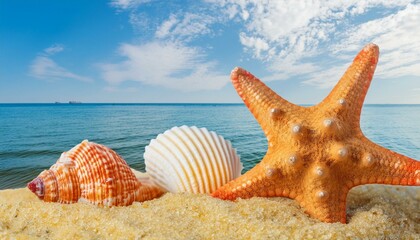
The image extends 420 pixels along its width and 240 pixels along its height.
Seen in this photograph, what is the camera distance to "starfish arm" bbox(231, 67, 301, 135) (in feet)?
9.80

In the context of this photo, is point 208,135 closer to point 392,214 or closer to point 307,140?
point 307,140

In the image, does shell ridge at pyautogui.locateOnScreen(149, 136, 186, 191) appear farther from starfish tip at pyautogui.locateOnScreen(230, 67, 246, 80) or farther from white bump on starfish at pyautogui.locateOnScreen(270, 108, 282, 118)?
white bump on starfish at pyautogui.locateOnScreen(270, 108, 282, 118)

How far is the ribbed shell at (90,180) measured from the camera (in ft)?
10.3

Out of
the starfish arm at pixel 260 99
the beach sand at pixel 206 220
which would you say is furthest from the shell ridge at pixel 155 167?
the starfish arm at pixel 260 99

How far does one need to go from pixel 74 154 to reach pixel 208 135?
144cm

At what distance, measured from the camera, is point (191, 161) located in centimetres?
328

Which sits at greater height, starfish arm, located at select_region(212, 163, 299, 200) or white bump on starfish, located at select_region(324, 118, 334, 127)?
white bump on starfish, located at select_region(324, 118, 334, 127)

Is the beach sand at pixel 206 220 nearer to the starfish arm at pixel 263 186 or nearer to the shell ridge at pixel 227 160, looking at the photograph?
the starfish arm at pixel 263 186

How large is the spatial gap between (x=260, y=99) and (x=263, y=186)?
834 mm

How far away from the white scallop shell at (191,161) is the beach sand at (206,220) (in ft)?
0.74

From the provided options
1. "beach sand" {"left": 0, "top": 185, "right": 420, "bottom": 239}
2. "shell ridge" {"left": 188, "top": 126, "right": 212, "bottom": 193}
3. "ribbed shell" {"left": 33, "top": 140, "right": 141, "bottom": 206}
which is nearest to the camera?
"beach sand" {"left": 0, "top": 185, "right": 420, "bottom": 239}

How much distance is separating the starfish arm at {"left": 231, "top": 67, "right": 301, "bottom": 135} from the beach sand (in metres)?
0.77

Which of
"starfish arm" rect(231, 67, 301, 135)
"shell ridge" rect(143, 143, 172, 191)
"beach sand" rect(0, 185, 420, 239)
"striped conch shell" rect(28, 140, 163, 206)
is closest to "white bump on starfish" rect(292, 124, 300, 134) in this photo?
"starfish arm" rect(231, 67, 301, 135)

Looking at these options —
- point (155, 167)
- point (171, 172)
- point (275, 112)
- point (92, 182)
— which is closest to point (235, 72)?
point (275, 112)
